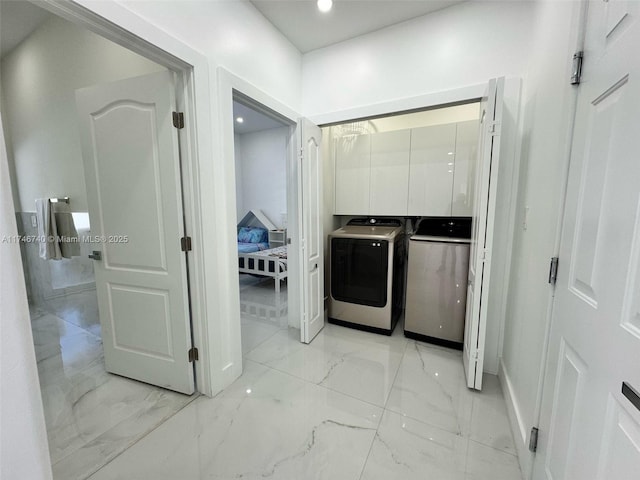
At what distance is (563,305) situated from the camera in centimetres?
96

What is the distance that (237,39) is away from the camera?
1773 mm

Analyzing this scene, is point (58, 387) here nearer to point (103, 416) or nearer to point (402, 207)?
point (103, 416)

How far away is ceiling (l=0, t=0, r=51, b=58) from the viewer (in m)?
2.21

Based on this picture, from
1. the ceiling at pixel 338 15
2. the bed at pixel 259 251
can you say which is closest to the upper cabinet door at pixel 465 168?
the ceiling at pixel 338 15

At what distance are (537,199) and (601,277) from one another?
0.82 meters

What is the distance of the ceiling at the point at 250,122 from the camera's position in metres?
4.66

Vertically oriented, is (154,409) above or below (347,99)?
below

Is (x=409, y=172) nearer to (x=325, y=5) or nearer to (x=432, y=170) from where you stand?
(x=432, y=170)

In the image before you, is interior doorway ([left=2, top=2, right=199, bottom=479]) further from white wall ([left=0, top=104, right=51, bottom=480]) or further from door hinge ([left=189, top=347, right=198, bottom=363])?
white wall ([left=0, top=104, right=51, bottom=480])

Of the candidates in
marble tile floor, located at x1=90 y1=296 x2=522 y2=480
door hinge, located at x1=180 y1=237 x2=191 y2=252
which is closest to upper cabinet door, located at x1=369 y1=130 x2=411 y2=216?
marble tile floor, located at x1=90 y1=296 x2=522 y2=480

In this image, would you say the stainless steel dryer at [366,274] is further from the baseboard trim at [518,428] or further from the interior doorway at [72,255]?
the interior doorway at [72,255]

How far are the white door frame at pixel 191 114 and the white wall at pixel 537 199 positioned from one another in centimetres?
178

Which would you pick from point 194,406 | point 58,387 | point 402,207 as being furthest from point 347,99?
point 58,387

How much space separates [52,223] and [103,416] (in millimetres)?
2189
